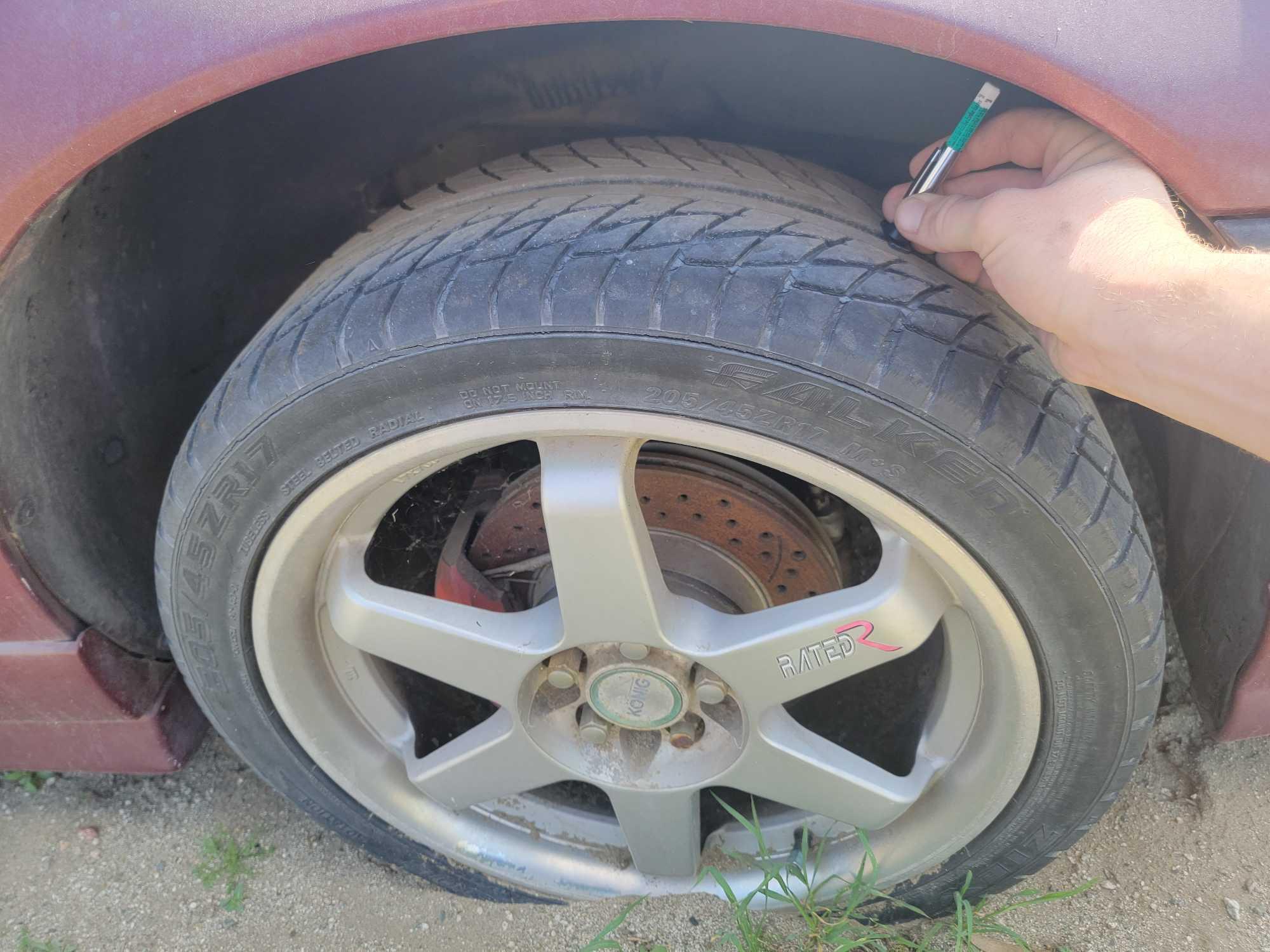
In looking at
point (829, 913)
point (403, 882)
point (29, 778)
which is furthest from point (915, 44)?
point (29, 778)

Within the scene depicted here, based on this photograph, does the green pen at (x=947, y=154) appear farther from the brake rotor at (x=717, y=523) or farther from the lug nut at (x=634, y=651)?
the lug nut at (x=634, y=651)

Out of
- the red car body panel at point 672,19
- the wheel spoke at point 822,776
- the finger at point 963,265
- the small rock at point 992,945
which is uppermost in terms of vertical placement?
the red car body panel at point 672,19

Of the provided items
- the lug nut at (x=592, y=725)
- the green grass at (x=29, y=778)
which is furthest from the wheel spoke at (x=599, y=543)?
the green grass at (x=29, y=778)

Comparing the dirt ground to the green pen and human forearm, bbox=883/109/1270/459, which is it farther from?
the green pen

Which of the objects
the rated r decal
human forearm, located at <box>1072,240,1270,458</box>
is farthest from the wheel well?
the rated r decal

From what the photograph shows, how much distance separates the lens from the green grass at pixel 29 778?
1902 mm

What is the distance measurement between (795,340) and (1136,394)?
0.38 m

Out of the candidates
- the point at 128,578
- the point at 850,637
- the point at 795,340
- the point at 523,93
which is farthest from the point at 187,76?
the point at 850,637

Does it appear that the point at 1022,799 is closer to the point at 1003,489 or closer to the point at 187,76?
the point at 1003,489

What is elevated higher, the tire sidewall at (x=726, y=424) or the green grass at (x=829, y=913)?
the tire sidewall at (x=726, y=424)

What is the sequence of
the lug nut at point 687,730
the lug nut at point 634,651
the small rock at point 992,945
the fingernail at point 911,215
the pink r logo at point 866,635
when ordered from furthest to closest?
1. the small rock at point 992,945
2. the lug nut at point 687,730
3. the lug nut at point 634,651
4. the pink r logo at point 866,635
5. the fingernail at point 911,215

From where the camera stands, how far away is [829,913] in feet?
5.16

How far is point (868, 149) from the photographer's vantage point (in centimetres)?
143

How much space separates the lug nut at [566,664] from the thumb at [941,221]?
29.1 inches
